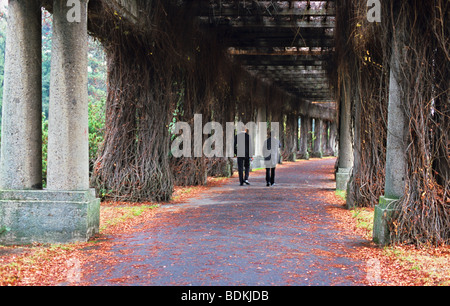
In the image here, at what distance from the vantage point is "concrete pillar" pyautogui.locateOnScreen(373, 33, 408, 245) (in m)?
6.40

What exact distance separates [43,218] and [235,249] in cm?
272

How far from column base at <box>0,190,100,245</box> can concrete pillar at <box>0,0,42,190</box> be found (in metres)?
0.28

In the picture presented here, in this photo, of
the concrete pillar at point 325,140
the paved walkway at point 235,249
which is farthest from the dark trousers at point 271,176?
the concrete pillar at point 325,140

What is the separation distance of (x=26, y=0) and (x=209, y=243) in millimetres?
4282

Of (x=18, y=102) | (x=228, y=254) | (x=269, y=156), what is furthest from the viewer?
(x=269, y=156)

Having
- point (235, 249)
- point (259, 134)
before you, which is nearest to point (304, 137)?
point (259, 134)

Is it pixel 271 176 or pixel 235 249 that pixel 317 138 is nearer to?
pixel 271 176

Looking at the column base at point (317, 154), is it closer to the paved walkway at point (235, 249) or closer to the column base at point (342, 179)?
the column base at point (342, 179)

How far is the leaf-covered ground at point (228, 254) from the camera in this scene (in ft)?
15.8

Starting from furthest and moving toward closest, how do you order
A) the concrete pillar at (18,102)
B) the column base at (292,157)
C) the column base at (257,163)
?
the column base at (292,157) < the column base at (257,163) < the concrete pillar at (18,102)

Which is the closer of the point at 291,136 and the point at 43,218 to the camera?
the point at 43,218

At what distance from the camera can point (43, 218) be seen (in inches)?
265

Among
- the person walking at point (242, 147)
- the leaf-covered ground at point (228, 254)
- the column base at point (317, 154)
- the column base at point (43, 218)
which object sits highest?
the person walking at point (242, 147)

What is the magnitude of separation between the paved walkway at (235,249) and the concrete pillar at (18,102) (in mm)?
1705
